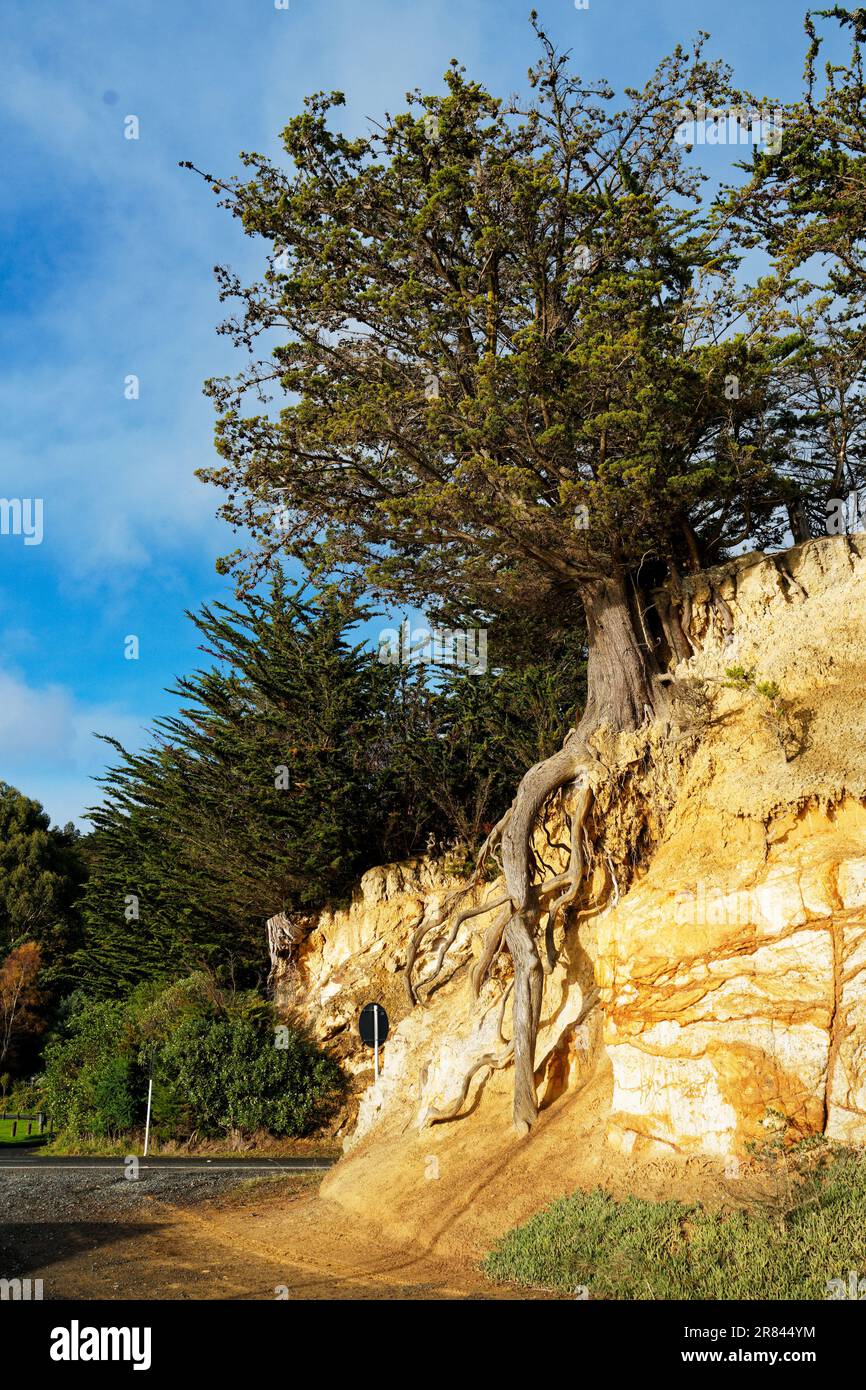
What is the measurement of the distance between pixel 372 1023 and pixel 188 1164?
5.15 metres

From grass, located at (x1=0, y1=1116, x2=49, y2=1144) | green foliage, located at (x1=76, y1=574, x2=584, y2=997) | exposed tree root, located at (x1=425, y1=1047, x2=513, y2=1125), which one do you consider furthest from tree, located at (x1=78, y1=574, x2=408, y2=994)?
exposed tree root, located at (x1=425, y1=1047, x2=513, y2=1125)

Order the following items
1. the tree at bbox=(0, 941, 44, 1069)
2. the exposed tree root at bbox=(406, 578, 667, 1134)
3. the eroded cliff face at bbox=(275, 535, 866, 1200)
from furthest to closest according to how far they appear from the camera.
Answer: the tree at bbox=(0, 941, 44, 1069) < the exposed tree root at bbox=(406, 578, 667, 1134) < the eroded cliff face at bbox=(275, 535, 866, 1200)

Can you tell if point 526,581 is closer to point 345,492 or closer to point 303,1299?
point 345,492

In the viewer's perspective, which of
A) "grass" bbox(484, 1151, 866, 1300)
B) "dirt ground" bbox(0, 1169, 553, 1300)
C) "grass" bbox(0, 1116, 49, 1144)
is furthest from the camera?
"grass" bbox(0, 1116, 49, 1144)

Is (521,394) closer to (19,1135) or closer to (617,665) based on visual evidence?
(617,665)

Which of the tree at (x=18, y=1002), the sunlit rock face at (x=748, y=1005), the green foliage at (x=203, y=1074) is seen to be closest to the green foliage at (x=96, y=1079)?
the green foliage at (x=203, y=1074)

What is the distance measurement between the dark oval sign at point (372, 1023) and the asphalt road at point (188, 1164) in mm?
2656

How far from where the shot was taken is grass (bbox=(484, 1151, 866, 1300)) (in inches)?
307

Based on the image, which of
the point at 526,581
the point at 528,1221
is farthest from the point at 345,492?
the point at 528,1221

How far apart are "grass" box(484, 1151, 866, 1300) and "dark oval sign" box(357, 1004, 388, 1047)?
8070 millimetres

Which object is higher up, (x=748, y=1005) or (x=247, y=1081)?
A: (x=748, y=1005)

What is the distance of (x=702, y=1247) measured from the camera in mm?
8562

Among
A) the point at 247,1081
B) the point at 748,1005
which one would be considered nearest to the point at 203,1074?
the point at 247,1081

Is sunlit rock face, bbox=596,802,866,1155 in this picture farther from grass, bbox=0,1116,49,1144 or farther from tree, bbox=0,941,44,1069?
tree, bbox=0,941,44,1069
